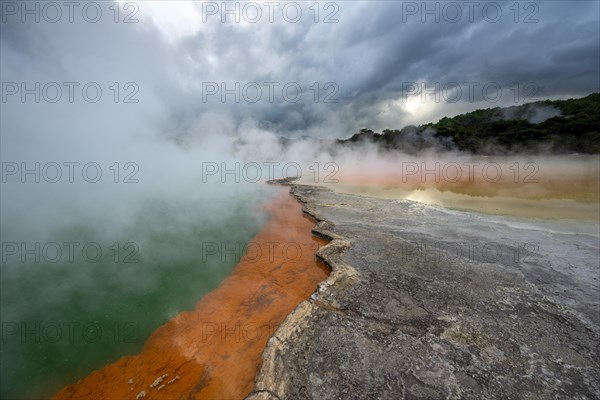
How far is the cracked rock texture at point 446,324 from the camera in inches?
108

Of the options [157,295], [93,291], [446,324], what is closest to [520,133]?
[446,324]

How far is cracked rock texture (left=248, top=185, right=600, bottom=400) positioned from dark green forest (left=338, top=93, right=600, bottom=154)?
26448 millimetres

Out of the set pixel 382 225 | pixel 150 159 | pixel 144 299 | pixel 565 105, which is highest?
pixel 565 105

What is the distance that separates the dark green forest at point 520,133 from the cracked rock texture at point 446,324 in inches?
1041

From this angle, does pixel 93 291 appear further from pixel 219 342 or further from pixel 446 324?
pixel 446 324

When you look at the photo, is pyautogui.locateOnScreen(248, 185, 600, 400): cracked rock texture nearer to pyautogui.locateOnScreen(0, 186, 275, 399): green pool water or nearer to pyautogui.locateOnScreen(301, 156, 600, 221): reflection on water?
pyautogui.locateOnScreen(0, 186, 275, 399): green pool water

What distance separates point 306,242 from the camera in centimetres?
729

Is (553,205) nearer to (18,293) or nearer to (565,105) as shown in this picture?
(18,293)

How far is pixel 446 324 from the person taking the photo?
141 inches

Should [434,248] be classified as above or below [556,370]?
above

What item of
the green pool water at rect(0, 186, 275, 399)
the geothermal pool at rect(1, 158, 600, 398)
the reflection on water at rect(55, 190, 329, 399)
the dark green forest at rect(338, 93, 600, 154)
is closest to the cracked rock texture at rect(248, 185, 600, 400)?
the reflection on water at rect(55, 190, 329, 399)

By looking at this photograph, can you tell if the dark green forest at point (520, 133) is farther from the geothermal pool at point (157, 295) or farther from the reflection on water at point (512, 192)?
the geothermal pool at point (157, 295)

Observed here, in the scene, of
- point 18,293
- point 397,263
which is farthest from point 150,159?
point 397,263

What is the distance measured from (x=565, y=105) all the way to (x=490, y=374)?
5481 centimetres
